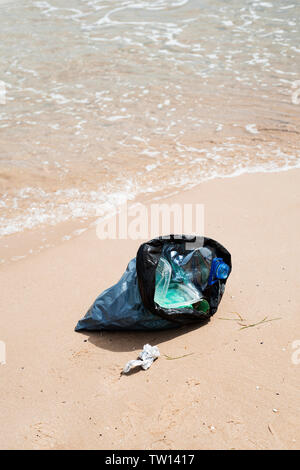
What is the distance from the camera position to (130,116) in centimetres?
722

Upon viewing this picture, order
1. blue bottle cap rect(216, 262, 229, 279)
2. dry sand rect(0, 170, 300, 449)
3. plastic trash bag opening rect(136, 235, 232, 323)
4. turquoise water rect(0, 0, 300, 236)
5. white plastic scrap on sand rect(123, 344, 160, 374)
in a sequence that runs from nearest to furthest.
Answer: dry sand rect(0, 170, 300, 449) < white plastic scrap on sand rect(123, 344, 160, 374) < plastic trash bag opening rect(136, 235, 232, 323) < blue bottle cap rect(216, 262, 229, 279) < turquoise water rect(0, 0, 300, 236)

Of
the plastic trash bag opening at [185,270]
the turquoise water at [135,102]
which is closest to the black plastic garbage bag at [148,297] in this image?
the plastic trash bag opening at [185,270]

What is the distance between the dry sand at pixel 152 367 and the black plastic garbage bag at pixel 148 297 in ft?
0.28

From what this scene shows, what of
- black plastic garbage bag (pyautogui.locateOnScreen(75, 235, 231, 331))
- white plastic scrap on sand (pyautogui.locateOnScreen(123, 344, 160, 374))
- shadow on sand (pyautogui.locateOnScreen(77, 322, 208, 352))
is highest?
black plastic garbage bag (pyautogui.locateOnScreen(75, 235, 231, 331))

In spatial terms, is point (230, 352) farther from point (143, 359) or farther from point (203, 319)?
point (143, 359)

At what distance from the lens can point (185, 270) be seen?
3.15 metres

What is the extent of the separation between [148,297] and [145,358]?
35 centimetres

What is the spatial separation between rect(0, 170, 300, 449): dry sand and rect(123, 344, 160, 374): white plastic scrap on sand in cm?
4

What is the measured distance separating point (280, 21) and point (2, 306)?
33.5 ft

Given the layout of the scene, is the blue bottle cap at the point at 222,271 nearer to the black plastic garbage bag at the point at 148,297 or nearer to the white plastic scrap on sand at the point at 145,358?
the black plastic garbage bag at the point at 148,297

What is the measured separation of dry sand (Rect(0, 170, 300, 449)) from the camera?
2264 millimetres

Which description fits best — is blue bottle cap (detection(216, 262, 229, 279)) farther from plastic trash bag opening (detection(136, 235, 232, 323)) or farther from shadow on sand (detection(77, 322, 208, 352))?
shadow on sand (detection(77, 322, 208, 352))

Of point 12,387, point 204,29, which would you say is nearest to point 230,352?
point 12,387

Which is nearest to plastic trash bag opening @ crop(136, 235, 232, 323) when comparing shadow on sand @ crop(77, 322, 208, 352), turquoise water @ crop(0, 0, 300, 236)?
shadow on sand @ crop(77, 322, 208, 352)
